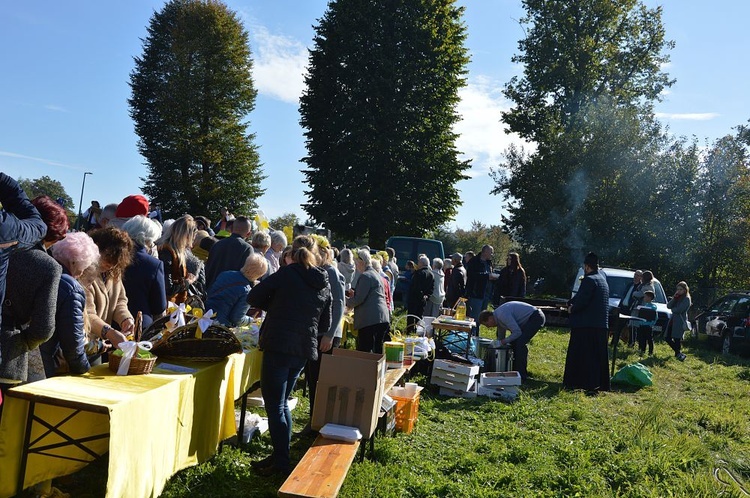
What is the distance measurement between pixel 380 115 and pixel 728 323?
1702 centimetres

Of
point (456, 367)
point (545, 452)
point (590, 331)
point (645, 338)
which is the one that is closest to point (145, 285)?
point (545, 452)

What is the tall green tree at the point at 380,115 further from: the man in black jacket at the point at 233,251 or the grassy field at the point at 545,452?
the man in black jacket at the point at 233,251

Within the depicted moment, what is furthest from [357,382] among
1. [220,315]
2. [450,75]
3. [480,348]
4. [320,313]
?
[450,75]

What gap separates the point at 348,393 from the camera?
16.5 ft

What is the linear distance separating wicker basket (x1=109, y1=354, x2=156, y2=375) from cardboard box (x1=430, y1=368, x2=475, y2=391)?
4.96 meters

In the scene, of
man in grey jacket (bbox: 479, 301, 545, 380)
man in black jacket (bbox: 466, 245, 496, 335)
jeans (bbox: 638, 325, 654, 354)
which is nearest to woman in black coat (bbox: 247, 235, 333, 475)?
man in grey jacket (bbox: 479, 301, 545, 380)

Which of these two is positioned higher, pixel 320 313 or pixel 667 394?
pixel 320 313

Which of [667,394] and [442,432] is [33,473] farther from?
[667,394]

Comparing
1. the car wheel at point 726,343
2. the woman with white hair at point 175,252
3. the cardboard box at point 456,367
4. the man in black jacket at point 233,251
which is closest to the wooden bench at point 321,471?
the woman with white hair at point 175,252

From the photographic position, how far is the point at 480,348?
10.1 meters

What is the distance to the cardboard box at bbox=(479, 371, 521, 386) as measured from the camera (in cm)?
845

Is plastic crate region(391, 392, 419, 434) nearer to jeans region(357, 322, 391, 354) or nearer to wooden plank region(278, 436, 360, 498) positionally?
jeans region(357, 322, 391, 354)

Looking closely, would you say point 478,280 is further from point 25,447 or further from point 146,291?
point 25,447

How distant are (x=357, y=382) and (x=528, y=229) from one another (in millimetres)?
24598
